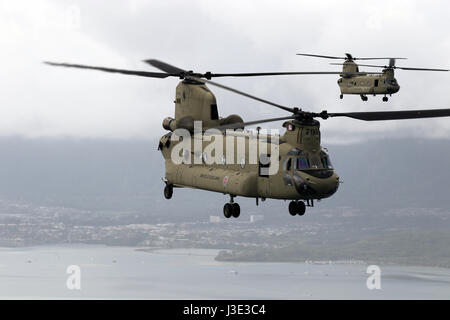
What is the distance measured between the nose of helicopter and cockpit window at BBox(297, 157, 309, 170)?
1.49 ft

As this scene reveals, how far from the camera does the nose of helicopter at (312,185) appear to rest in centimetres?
5072

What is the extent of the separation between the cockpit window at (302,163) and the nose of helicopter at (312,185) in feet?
1.49

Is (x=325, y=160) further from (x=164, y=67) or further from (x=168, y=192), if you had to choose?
(x=164, y=67)

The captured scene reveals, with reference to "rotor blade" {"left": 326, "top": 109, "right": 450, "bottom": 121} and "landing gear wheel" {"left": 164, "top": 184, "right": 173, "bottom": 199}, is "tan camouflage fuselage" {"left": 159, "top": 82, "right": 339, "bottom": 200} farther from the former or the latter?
"rotor blade" {"left": 326, "top": 109, "right": 450, "bottom": 121}

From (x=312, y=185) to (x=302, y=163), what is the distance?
158 cm

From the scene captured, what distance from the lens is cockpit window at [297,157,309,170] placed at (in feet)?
169

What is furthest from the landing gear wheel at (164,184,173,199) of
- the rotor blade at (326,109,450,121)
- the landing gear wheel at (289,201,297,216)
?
the rotor blade at (326,109,450,121)

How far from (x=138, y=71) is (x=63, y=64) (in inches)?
235

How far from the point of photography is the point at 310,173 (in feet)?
168

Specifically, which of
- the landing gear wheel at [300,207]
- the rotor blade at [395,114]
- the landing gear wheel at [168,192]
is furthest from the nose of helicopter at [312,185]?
the landing gear wheel at [168,192]

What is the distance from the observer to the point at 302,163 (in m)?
51.5
